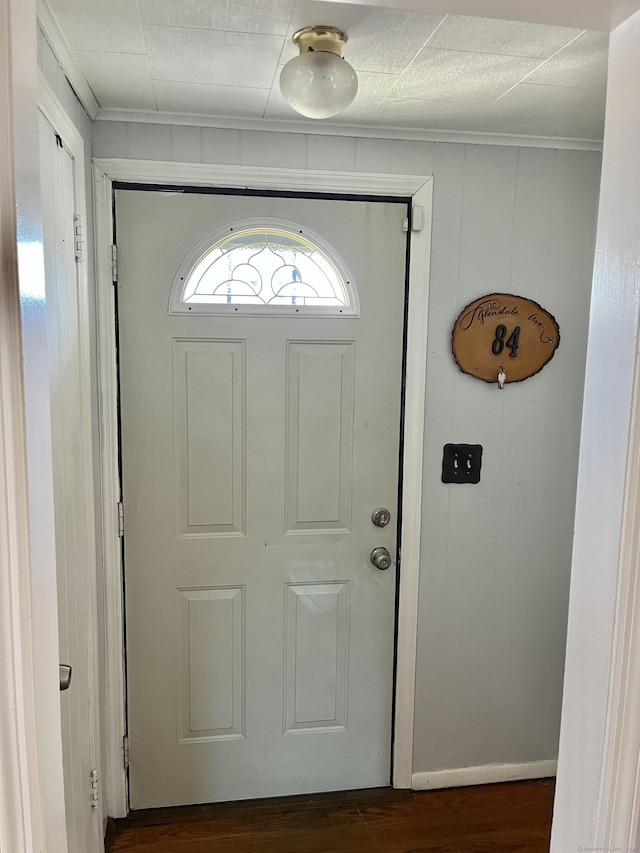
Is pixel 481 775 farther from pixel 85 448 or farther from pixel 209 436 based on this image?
pixel 85 448

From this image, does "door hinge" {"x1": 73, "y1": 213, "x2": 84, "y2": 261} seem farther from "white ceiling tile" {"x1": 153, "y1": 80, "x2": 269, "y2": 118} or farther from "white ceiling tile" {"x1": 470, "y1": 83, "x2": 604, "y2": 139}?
"white ceiling tile" {"x1": 470, "y1": 83, "x2": 604, "y2": 139}

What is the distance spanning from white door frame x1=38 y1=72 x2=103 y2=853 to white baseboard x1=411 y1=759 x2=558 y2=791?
3.52 feet

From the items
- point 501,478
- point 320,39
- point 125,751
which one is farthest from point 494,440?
point 125,751

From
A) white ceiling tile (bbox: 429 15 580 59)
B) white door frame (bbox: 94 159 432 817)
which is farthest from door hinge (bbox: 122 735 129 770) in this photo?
white ceiling tile (bbox: 429 15 580 59)

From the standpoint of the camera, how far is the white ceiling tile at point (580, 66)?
1.33 metres

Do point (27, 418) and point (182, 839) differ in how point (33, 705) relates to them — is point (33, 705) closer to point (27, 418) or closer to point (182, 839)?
point (27, 418)

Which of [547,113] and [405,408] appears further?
[405,408]

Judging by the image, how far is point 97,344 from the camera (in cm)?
187

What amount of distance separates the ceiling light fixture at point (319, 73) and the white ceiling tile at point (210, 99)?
30 centimetres

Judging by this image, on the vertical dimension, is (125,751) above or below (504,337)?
below

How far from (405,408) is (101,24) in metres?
1.31

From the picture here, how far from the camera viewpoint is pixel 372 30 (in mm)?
1312

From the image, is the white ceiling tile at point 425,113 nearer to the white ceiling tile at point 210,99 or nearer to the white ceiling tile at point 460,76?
the white ceiling tile at point 460,76

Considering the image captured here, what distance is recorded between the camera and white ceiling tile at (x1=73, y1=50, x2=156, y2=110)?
57.3 inches
